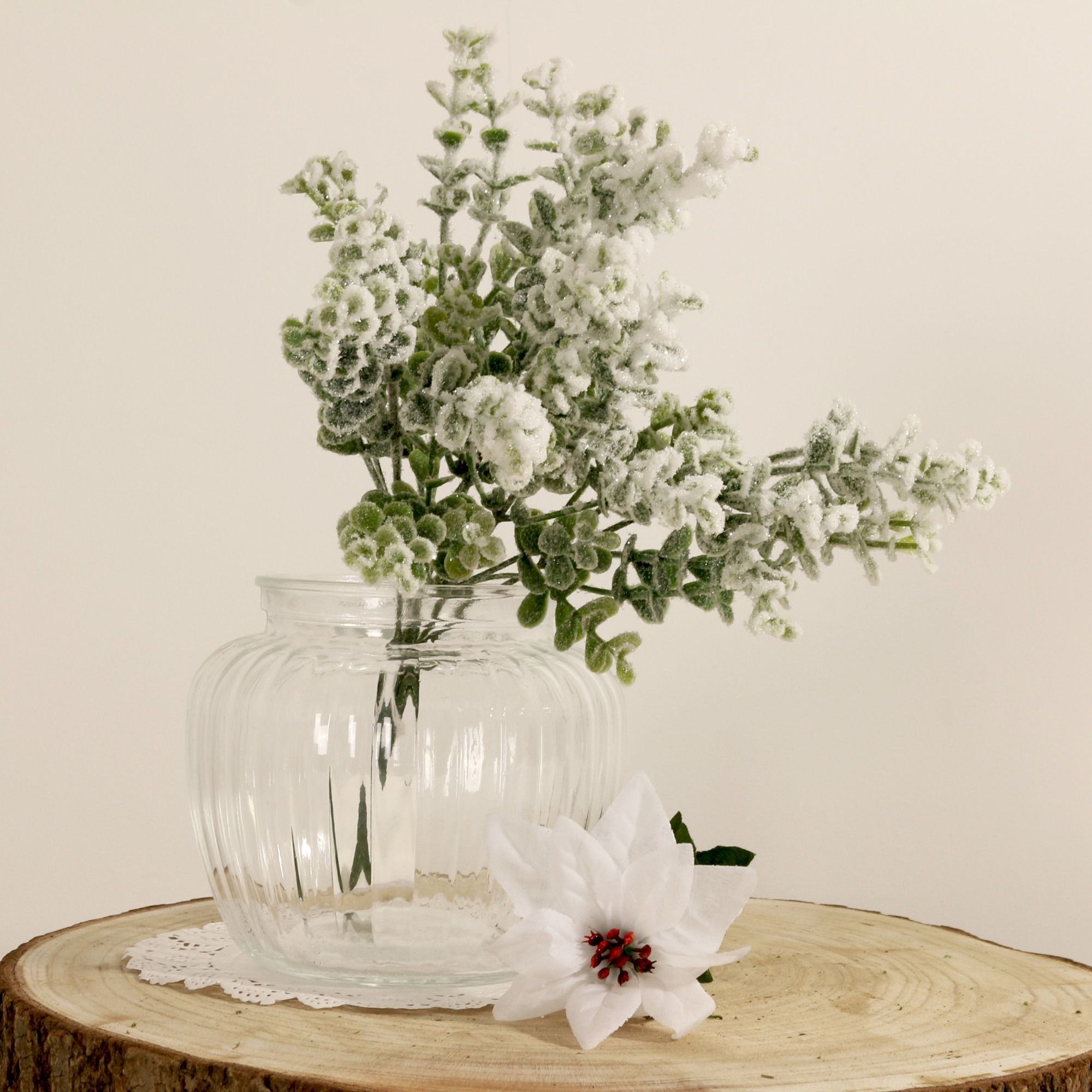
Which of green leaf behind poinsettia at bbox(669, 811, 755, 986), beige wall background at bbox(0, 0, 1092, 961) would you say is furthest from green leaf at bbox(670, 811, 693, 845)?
beige wall background at bbox(0, 0, 1092, 961)

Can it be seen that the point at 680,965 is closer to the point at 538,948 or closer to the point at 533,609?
the point at 538,948

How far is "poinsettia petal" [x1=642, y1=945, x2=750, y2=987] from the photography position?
2.87 feet

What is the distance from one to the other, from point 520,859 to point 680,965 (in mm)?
130

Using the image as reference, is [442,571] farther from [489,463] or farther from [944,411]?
[944,411]

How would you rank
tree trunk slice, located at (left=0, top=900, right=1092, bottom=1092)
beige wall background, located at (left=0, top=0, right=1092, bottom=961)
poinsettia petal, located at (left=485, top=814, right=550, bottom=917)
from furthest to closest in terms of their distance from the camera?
beige wall background, located at (left=0, top=0, right=1092, bottom=961), poinsettia petal, located at (left=485, top=814, right=550, bottom=917), tree trunk slice, located at (left=0, top=900, right=1092, bottom=1092)

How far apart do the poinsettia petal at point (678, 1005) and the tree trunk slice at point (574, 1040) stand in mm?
20

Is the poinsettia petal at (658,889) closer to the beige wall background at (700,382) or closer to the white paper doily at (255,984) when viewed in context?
the white paper doily at (255,984)

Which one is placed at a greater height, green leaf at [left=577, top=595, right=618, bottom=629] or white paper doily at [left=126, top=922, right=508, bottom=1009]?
green leaf at [left=577, top=595, right=618, bottom=629]

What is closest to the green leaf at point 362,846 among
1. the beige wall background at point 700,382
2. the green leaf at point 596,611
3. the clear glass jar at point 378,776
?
the clear glass jar at point 378,776

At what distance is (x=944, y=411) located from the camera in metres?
1.95

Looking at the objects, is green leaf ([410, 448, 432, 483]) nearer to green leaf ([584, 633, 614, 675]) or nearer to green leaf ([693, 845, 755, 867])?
green leaf ([584, 633, 614, 675])

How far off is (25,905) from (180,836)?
23cm

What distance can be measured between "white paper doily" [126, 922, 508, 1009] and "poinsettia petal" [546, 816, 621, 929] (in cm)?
11

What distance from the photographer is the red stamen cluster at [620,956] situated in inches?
34.9
